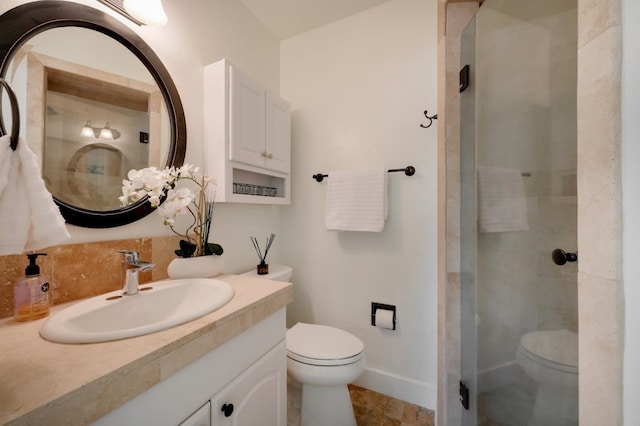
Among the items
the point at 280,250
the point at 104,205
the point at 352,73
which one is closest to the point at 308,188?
the point at 280,250

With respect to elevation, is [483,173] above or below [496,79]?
below

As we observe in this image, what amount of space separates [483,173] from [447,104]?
0.37 metres

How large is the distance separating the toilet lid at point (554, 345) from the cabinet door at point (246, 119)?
1.47 metres

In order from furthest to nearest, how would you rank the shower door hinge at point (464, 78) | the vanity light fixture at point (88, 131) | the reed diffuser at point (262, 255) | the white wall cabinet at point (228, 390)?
the reed diffuser at point (262, 255) < the shower door hinge at point (464, 78) < the vanity light fixture at point (88, 131) < the white wall cabinet at point (228, 390)

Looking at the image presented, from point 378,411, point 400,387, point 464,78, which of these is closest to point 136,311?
point 378,411

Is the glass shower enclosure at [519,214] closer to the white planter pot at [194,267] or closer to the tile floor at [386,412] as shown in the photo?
the tile floor at [386,412]

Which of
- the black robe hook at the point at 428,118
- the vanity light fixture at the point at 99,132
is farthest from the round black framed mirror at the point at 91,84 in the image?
the black robe hook at the point at 428,118

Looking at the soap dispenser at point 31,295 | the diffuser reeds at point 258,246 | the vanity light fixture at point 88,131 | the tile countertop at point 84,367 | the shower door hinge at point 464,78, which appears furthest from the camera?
the diffuser reeds at point 258,246

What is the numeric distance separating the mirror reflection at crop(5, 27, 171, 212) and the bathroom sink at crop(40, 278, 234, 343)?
35 centimetres

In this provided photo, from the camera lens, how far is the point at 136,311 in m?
0.86

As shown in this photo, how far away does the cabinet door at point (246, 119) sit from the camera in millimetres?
1298

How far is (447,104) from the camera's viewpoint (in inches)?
47.4

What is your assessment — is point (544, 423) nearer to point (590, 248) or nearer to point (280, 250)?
point (590, 248)

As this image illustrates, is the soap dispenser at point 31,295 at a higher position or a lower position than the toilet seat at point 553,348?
higher
